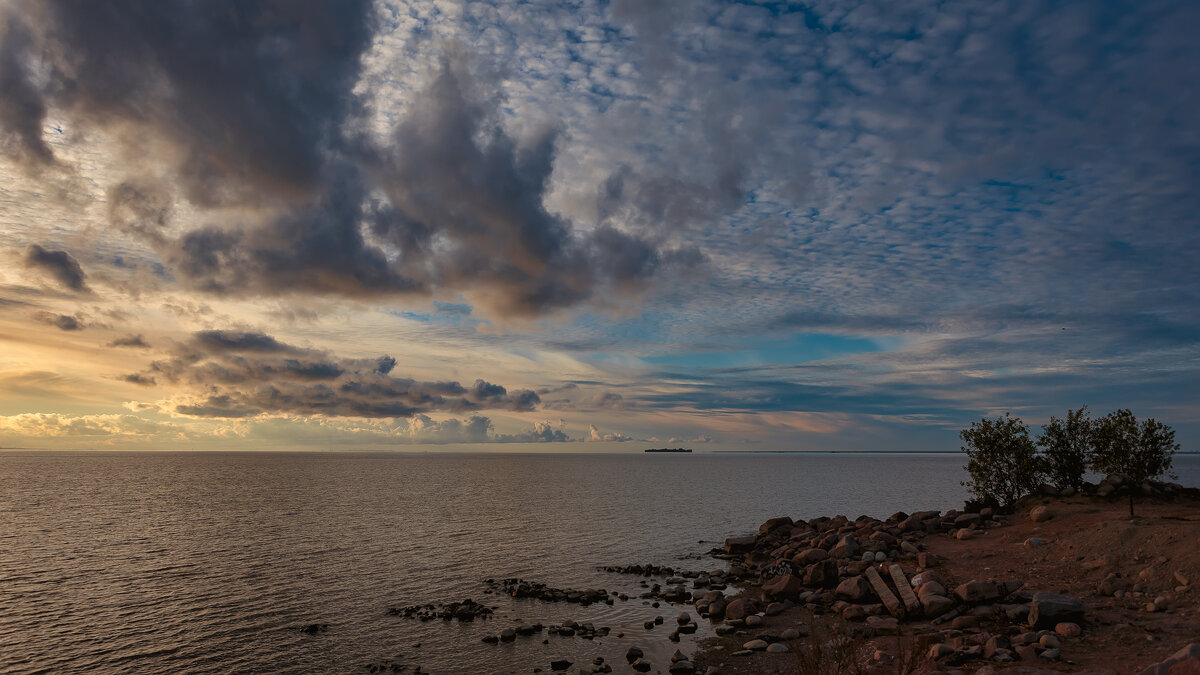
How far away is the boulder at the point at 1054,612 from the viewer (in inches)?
885

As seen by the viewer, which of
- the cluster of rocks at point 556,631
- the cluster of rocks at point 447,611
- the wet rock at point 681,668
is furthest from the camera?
the cluster of rocks at point 447,611

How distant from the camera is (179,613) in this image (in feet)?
109

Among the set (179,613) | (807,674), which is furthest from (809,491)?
(807,674)

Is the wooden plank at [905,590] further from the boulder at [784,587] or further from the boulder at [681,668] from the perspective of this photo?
the boulder at [681,668]

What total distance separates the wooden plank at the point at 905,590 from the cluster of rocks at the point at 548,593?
599 inches

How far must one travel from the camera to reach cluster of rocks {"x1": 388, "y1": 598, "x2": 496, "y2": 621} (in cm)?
3232

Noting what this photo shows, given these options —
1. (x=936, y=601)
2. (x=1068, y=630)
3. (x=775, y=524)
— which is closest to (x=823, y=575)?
(x=936, y=601)

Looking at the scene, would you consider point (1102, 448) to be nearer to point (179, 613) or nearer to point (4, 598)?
point (179, 613)

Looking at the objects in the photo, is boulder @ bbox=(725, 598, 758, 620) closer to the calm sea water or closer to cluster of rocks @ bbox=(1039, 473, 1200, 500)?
the calm sea water

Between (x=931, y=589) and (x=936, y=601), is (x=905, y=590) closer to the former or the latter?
(x=931, y=589)

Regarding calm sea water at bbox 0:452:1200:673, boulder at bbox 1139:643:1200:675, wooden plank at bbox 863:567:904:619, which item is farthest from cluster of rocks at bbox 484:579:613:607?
boulder at bbox 1139:643:1200:675

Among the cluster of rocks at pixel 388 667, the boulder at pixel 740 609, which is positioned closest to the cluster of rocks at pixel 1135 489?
the boulder at pixel 740 609

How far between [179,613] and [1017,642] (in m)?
39.9

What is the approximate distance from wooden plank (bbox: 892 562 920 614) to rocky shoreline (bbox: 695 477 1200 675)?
73 mm
